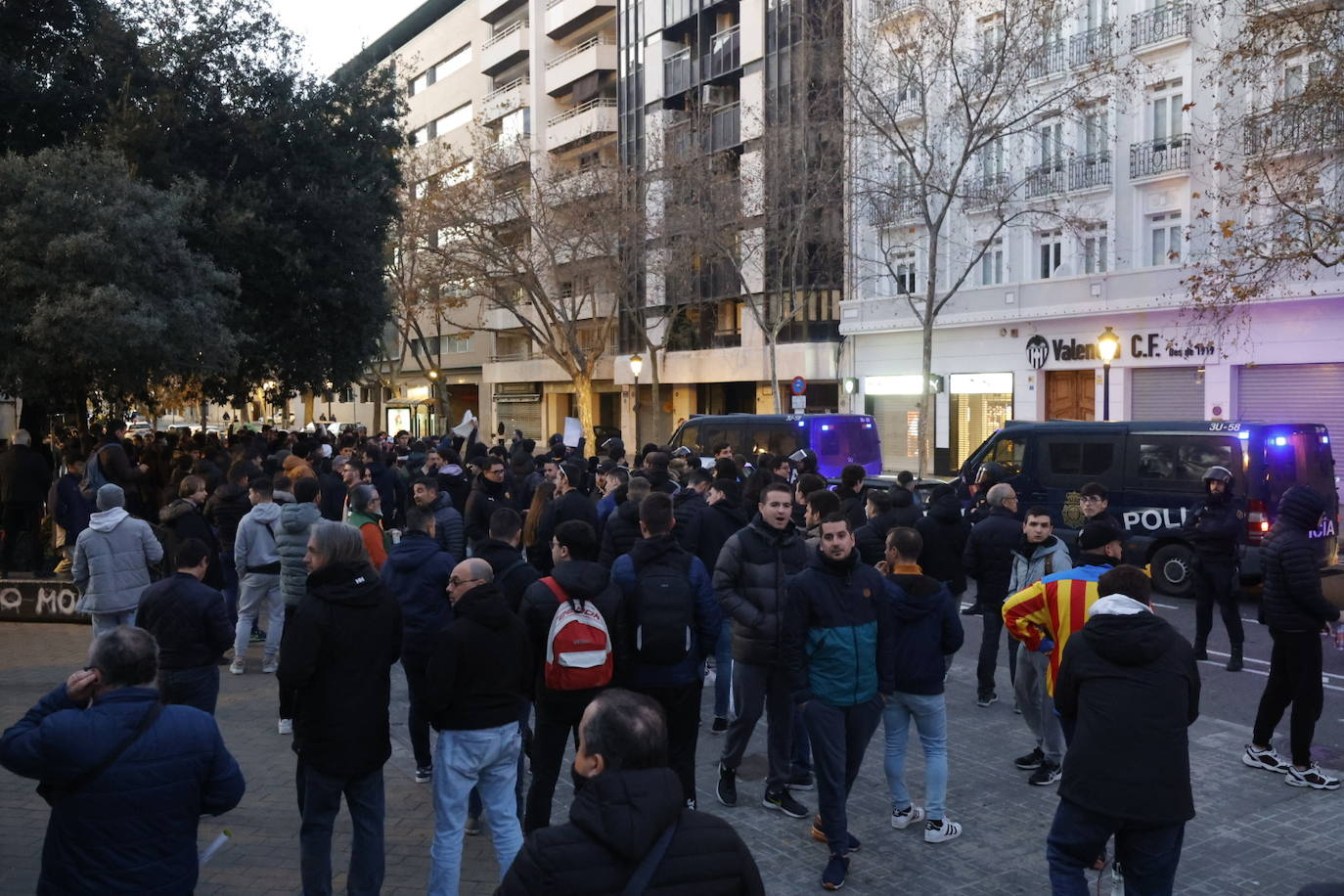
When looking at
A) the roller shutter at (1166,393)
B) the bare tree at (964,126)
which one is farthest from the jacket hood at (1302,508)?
the roller shutter at (1166,393)

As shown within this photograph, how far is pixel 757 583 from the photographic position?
633 centimetres

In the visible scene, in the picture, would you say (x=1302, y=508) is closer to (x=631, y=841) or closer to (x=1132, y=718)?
(x=1132, y=718)

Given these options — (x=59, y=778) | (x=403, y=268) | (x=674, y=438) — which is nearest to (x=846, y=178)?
(x=674, y=438)

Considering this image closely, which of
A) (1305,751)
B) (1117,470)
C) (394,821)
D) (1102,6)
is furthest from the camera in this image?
(1102,6)

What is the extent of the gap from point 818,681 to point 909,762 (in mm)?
2292

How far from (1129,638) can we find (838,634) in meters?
1.57

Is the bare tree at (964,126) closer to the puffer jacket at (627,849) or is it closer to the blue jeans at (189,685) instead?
the blue jeans at (189,685)

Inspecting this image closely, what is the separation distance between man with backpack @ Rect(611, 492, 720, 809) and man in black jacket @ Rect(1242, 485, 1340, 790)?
11.6 feet

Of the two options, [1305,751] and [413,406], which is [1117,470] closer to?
[1305,751]

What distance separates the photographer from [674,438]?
68.9 ft

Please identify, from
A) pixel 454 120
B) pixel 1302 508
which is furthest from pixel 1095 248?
pixel 454 120

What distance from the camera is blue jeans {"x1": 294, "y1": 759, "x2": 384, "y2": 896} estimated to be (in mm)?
4828

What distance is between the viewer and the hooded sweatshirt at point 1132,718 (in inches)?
161

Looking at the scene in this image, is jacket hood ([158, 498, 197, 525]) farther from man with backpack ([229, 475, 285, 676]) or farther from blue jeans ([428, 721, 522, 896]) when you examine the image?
blue jeans ([428, 721, 522, 896])
